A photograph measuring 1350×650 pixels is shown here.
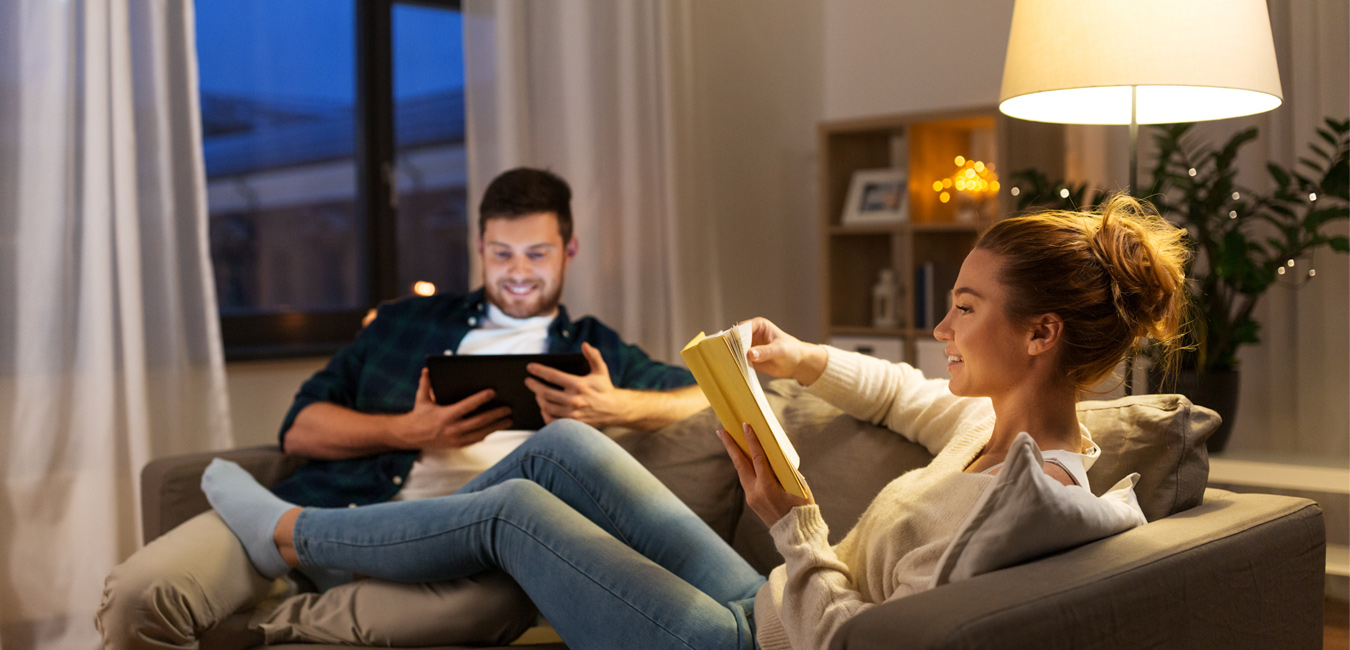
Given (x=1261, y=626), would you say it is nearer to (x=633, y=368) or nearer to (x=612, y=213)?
(x=633, y=368)

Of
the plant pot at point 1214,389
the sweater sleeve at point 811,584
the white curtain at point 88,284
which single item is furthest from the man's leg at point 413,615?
the plant pot at point 1214,389

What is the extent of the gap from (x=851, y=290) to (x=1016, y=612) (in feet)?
9.86

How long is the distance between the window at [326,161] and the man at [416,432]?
2.65ft

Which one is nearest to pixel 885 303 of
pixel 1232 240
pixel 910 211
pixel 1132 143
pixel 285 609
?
pixel 910 211

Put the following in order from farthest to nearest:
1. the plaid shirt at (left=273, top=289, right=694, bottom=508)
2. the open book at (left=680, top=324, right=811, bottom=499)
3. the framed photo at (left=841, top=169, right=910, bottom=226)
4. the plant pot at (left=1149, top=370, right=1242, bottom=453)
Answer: the framed photo at (left=841, top=169, right=910, bottom=226)
the plant pot at (left=1149, top=370, right=1242, bottom=453)
the plaid shirt at (left=273, top=289, right=694, bottom=508)
the open book at (left=680, top=324, right=811, bottom=499)

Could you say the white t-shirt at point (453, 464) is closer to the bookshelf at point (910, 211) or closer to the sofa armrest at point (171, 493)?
the sofa armrest at point (171, 493)

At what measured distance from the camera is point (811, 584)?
3.66 ft

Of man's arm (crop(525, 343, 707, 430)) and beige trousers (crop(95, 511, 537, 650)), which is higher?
man's arm (crop(525, 343, 707, 430))

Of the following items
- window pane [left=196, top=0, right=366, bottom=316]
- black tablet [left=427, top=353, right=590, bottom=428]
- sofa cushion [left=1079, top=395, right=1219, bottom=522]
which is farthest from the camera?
window pane [left=196, top=0, right=366, bottom=316]

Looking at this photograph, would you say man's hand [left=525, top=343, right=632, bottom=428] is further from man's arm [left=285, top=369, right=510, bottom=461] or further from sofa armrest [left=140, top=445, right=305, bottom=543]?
sofa armrest [left=140, top=445, right=305, bottom=543]

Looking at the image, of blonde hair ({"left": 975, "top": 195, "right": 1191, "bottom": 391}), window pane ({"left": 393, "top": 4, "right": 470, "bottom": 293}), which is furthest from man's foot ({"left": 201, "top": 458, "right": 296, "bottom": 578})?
window pane ({"left": 393, "top": 4, "right": 470, "bottom": 293})

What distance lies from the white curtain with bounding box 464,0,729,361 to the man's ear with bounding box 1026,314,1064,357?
2033mm

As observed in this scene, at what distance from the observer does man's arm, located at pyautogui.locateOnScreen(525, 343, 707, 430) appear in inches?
72.2

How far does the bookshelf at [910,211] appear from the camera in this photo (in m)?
3.51
